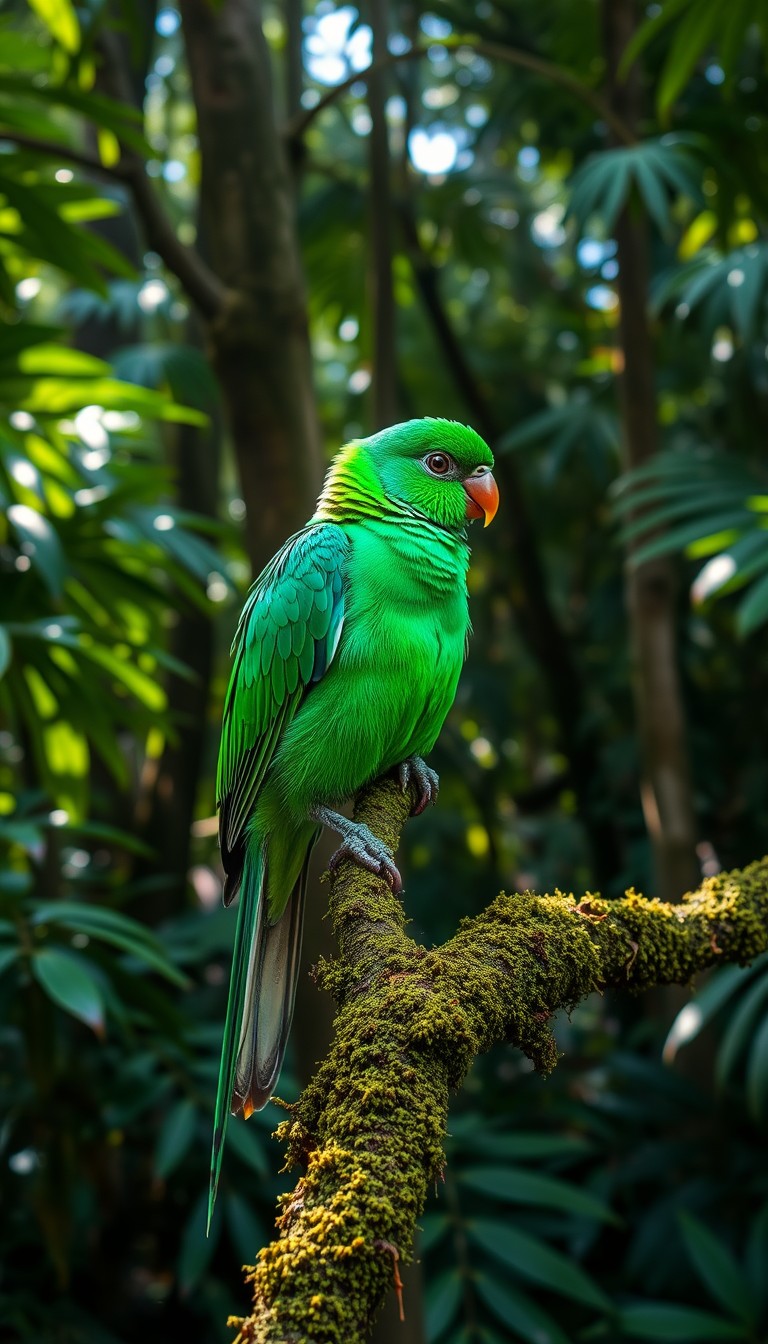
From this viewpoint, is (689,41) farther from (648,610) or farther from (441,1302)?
(441,1302)

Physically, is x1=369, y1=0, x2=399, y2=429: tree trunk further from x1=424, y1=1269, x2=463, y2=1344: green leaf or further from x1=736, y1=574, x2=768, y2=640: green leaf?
x1=424, y1=1269, x2=463, y2=1344: green leaf

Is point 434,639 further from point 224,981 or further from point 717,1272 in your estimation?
point 224,981

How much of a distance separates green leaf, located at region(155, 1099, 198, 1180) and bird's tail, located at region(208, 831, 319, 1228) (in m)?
1.49

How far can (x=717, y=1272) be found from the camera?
10.6 ft

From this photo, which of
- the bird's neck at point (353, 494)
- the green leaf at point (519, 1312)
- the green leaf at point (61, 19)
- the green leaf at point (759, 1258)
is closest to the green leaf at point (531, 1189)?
the green leaf at point (519, 1312)

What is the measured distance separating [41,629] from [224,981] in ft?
7.92

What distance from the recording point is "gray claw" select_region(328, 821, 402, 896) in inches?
64.5

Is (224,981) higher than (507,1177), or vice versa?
(224,981)

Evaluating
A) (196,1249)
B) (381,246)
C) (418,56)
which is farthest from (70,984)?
(418,56)

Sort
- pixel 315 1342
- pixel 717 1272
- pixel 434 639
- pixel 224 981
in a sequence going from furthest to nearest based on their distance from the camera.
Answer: pixel 224 981, pixel 717 1272, pixel 434 639, pixel 315 1342

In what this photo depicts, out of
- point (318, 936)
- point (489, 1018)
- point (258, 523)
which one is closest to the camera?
point (489, 1018)

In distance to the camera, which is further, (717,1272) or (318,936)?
(717,1272)

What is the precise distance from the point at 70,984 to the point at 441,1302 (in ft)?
4.45

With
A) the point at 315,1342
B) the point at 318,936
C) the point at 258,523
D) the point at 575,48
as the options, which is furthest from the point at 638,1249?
the point at 575,48
